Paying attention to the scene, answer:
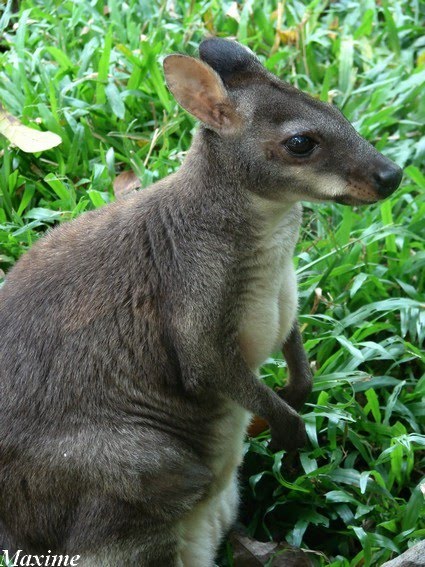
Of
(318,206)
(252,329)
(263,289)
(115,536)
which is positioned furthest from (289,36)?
(115,536)

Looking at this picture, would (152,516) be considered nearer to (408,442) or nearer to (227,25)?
(408,442)

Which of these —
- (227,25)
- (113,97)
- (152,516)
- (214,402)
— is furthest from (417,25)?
(152,516)

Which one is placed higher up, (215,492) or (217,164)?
(217,164)

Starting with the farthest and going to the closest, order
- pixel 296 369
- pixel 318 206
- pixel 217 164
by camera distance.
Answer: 1. pixel 318 206
2. pixel 296 369
3. pixel 217 164

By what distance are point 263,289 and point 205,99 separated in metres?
0.84

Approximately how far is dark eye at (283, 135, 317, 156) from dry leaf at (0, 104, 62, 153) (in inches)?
83.4

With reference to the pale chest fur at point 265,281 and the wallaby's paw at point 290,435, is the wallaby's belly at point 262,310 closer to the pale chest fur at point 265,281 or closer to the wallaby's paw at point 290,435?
the pale chest fur at point 265,281

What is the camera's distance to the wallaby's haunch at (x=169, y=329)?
4.57 m

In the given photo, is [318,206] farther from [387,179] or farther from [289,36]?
[387,179]


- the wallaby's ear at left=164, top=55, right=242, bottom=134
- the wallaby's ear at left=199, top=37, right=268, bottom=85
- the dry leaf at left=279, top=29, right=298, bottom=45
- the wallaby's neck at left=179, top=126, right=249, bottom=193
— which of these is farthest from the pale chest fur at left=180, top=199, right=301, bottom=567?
the dry leaf at left=279, top=29, right=298, bottom=45

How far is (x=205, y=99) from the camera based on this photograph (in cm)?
470

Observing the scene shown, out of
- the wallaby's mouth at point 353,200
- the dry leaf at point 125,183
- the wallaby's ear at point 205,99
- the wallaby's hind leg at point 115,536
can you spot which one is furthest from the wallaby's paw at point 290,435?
the dry leaf at point 125,183

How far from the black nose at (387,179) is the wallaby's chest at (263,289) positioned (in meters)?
0.46

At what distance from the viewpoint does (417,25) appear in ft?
25.1
